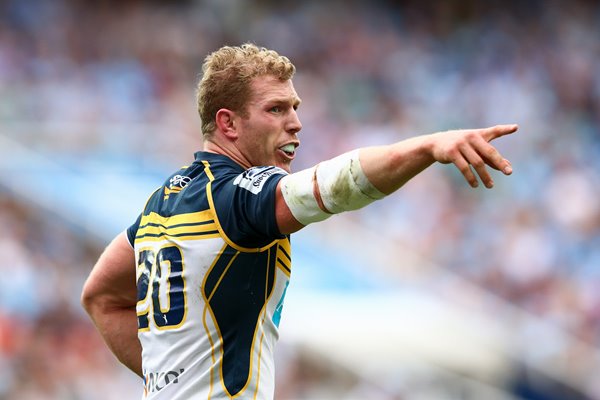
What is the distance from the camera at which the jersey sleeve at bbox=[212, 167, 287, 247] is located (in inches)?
171

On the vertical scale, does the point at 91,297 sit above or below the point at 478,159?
above

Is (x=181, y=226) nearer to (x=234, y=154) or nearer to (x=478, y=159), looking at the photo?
(x=234, y=154)

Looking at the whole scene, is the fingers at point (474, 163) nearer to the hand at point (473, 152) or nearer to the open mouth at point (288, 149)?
the hand at point (473, 152)

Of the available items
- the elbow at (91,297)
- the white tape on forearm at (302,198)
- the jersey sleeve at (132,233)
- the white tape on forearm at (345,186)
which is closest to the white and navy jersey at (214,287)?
the white tape on forearm at (302,198)

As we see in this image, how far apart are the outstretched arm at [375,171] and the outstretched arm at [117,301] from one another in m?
1.21

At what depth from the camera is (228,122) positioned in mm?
4910

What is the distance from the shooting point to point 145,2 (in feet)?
68.7

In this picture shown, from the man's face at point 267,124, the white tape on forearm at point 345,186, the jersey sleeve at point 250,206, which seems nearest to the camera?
the white tape on forearm at point 345,186

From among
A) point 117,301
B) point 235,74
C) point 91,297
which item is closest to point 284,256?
point 235,74

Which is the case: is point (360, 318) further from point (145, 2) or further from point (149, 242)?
point (145, 2)

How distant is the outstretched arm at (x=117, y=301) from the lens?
5.30m

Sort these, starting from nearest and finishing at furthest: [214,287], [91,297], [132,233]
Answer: [214,287], [132,233], [91,297]

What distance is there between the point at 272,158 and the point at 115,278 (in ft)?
3.25

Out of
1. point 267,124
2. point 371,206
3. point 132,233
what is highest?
point 371,206
